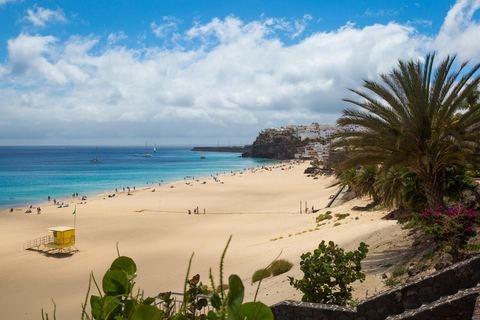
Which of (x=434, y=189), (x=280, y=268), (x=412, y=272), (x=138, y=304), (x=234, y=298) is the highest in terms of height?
(x=234, y=298)

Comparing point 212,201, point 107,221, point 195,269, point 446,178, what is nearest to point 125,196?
point 212,201

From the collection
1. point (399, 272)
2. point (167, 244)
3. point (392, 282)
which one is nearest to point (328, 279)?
point (392, 282)

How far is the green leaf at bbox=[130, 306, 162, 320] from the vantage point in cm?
114

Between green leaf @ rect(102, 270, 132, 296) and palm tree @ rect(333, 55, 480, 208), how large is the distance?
26.8 ft

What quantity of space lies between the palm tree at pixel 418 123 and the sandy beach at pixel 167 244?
2.76 meters

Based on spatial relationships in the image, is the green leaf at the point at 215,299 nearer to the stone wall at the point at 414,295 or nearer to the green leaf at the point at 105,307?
the green leaf at the point at 105,307

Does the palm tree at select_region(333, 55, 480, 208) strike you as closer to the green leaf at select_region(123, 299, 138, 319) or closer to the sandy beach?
the sandy beach

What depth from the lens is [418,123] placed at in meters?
8.54

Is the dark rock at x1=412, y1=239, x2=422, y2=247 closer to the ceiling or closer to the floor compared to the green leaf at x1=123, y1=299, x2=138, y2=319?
closer to the floor

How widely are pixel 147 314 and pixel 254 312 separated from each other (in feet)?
1.29

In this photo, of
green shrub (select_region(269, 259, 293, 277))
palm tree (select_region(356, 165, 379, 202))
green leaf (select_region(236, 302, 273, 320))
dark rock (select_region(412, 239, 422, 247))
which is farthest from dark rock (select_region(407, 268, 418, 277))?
palm tree (select_region(356, 165, 379, 202))

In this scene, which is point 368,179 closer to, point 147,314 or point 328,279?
point 328,279

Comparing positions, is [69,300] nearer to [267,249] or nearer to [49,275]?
[49,275]

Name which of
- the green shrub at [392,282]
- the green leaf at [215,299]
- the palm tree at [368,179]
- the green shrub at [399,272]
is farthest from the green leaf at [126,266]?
the palm tree at [368,179]
